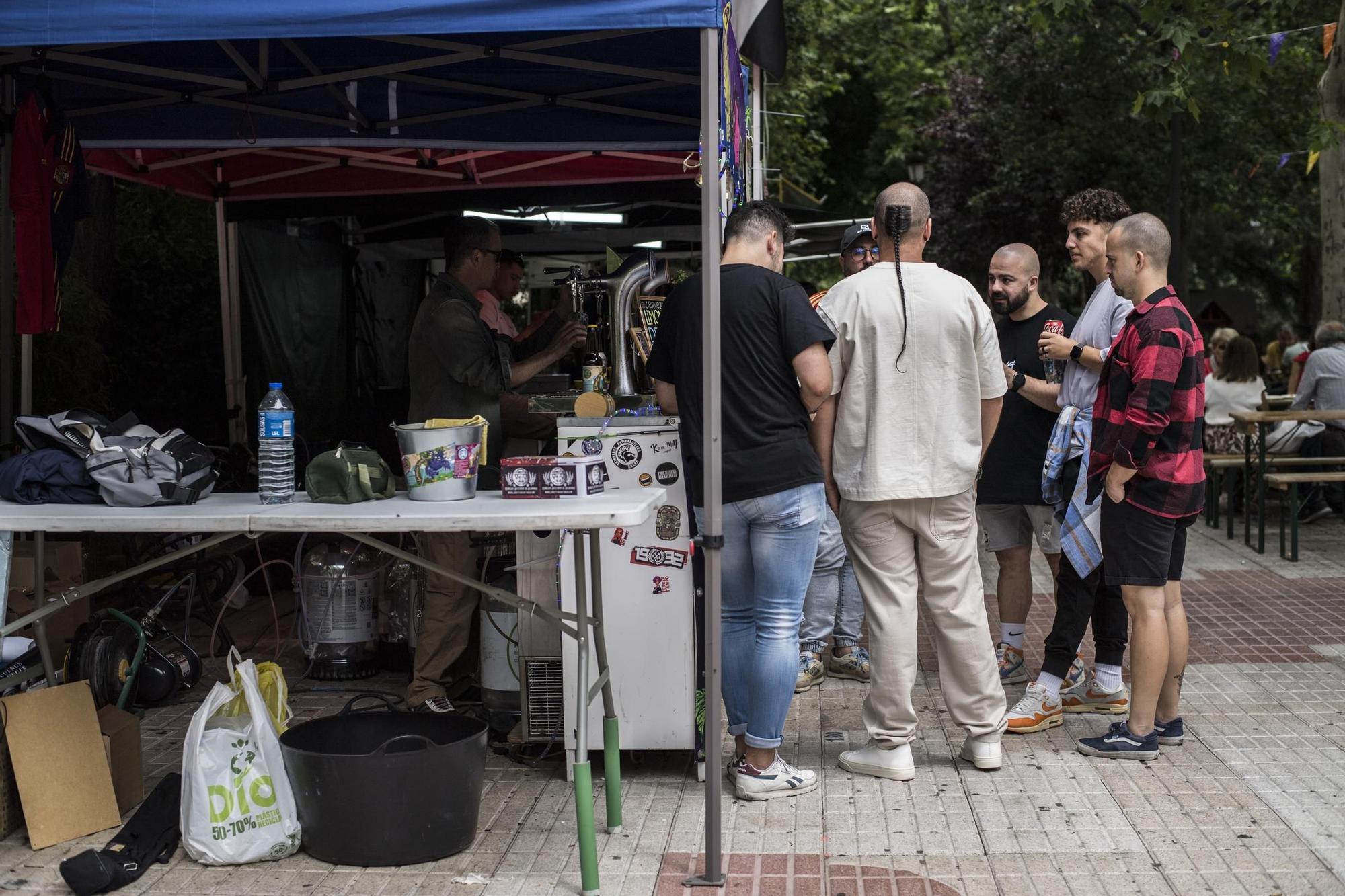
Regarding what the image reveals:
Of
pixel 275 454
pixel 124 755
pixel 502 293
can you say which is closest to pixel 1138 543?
pixel 275 454

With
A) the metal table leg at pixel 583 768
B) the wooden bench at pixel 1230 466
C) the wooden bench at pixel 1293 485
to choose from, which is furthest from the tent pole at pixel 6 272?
the wooden bench at pixel 1293 485

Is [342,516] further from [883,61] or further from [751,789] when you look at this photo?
[883,61]

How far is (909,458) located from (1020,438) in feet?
3.99

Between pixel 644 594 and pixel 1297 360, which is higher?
pixel 1297 360

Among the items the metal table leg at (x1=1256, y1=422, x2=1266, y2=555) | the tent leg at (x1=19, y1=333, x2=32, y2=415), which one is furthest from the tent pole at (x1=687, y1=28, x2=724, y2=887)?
the metal table leg at (x1=1256, y1=422, x2=1266, y2=555)

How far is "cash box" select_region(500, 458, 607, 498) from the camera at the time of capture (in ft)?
12.6

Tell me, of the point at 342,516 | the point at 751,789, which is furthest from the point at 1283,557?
the point at 342,516

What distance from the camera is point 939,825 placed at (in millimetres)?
4141

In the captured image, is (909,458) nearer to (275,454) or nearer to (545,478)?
(545,478)

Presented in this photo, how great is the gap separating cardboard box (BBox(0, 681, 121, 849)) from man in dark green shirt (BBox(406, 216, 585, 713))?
4.24 feet

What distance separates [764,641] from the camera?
4.27 m

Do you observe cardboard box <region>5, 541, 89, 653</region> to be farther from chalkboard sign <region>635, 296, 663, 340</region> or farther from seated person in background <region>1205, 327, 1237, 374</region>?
seated person in background <region>1205, 327, 1237, 374</region>

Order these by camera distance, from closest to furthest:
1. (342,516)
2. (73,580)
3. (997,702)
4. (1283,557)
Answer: (342,516) < (997,702) < (73,580) < (1283,557)

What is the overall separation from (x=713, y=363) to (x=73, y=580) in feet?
12.0
